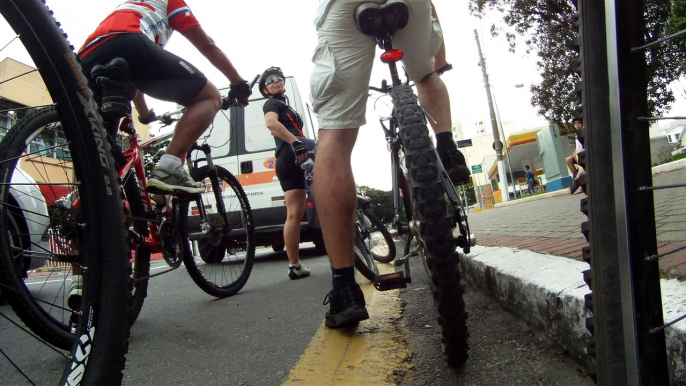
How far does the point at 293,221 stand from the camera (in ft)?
15.0

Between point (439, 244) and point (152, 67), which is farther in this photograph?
point (152, 67)

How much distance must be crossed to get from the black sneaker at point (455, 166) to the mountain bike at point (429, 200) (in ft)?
0.80

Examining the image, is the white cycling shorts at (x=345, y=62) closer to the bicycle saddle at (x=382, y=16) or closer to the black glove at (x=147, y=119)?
the bicycle saddle at (x=382, y=16)

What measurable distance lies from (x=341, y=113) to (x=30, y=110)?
1.12m

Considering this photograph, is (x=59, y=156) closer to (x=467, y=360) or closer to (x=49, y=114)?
(x=49, y=114)

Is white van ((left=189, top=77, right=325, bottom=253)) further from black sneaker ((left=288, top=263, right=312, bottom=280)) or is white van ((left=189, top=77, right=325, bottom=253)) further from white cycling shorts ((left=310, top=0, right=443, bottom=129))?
white cycling shorts ((left=310, top=0, right=443, bottom=129))

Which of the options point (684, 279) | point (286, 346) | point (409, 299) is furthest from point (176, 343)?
point (684, 279)

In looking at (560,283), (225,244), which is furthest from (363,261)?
(560,283)

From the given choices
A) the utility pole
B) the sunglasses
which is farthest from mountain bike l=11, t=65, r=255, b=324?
the utility pole

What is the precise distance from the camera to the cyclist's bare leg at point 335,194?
216cm

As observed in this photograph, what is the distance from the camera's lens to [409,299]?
3098mm

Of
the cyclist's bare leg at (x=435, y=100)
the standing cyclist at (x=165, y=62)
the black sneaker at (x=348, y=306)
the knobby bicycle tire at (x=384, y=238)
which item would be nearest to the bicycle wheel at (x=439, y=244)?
the black sneaker at (x=348, y=306)

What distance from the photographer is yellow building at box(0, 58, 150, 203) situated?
4.14 feet

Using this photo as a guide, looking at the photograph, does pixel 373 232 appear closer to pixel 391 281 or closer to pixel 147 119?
pixel 147 119
